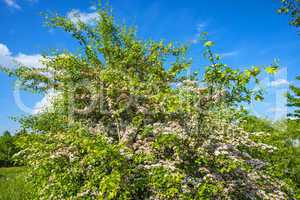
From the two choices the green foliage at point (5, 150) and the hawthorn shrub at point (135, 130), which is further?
the green foliage at point (5, 150)

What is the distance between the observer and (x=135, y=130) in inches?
254

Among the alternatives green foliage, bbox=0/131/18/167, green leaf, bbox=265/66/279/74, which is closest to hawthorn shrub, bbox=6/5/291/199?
green leaf, bbox=265/66/279/74

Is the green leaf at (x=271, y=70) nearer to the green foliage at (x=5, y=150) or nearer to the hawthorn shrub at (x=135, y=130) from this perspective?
the hawthorn shrub at (x=135, y=130)

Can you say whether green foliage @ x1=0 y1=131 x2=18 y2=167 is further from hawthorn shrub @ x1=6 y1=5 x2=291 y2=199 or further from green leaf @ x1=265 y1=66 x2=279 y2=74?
green leaf @ x1=265 y1=66 x2=279 y2=74

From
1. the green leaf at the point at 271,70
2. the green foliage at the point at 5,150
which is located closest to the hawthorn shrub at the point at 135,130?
the green leaf at the point at 271,70

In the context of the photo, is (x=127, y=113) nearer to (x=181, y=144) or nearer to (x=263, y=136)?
(x=181, y=144)

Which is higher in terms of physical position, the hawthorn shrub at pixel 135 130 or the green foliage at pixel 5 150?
the hawthorn shrub at pixel 135 130

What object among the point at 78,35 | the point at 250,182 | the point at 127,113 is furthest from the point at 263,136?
the point at 78,35

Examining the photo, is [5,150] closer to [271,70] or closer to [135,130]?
[135,130]

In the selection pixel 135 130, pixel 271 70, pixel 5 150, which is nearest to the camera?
pixel 271 70

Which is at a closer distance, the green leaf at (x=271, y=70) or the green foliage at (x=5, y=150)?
the green leaf at (x=271, y=70)

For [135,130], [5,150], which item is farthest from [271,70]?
[5,150]

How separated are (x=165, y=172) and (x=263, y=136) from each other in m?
2.53

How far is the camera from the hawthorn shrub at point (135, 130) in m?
5.43
